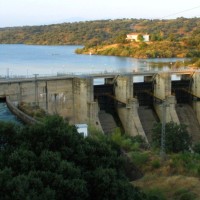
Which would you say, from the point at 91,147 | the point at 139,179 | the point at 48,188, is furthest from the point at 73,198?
the point at 139,179

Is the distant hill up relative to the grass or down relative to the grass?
up

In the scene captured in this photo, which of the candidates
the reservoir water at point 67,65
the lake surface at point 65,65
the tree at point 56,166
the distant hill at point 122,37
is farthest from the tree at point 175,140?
the distant hill at point 122,37

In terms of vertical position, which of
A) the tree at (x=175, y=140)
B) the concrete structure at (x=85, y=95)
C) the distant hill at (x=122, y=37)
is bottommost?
the tree at (x=175, y=140)

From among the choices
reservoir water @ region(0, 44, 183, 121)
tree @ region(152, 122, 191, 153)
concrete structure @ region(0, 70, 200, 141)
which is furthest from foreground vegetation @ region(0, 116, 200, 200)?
reservoir water @ region(0, 44, 183, 121)

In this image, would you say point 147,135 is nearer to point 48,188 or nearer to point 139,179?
point 139,179

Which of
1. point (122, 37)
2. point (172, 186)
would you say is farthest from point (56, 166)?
point (122, 37)

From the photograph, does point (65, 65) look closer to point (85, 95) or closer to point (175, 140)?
point (85, 95)

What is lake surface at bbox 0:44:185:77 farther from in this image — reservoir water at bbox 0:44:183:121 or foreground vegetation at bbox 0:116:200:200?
foreground vegetation at bbox 0:116:200:200

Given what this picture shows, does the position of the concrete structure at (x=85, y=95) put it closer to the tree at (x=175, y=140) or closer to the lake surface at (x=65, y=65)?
the tree at (x=175, y=140)

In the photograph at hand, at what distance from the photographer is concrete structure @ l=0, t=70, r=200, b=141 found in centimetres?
2427

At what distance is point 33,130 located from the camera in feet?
31.5

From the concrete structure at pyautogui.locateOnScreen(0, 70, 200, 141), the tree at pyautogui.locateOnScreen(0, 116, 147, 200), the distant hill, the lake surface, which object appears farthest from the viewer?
the distant hill

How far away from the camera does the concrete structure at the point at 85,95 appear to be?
79.6 ft

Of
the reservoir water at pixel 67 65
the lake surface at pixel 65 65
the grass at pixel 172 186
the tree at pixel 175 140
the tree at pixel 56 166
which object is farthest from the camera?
the lake surface at pixel 65 65
